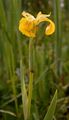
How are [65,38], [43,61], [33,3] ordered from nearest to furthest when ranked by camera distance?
[43,61]
[33,3]
[65,38]

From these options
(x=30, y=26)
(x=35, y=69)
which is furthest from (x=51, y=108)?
(x=35, y=69)

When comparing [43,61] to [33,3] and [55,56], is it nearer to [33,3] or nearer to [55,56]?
[55,56]

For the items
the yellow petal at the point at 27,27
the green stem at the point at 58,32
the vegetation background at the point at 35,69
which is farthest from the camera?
the green stem at the point at 58,32

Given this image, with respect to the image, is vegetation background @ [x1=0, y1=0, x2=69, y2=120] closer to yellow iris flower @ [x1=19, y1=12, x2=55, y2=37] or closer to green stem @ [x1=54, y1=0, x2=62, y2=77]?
green stem @ [x1=54, y1=0, x2=62, y2=77]

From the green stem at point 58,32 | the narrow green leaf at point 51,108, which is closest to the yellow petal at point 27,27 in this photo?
the narrow green leaf at point 51,108

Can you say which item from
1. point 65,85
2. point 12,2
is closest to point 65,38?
point 65,85

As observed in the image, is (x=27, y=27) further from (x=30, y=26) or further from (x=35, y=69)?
(x=35, y=69)

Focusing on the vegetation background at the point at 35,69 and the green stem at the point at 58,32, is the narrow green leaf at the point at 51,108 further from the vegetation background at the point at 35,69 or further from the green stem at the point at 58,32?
the green stem at the point at 58,32

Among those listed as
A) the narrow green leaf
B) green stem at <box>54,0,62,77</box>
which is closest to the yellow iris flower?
the narrow green leaf
